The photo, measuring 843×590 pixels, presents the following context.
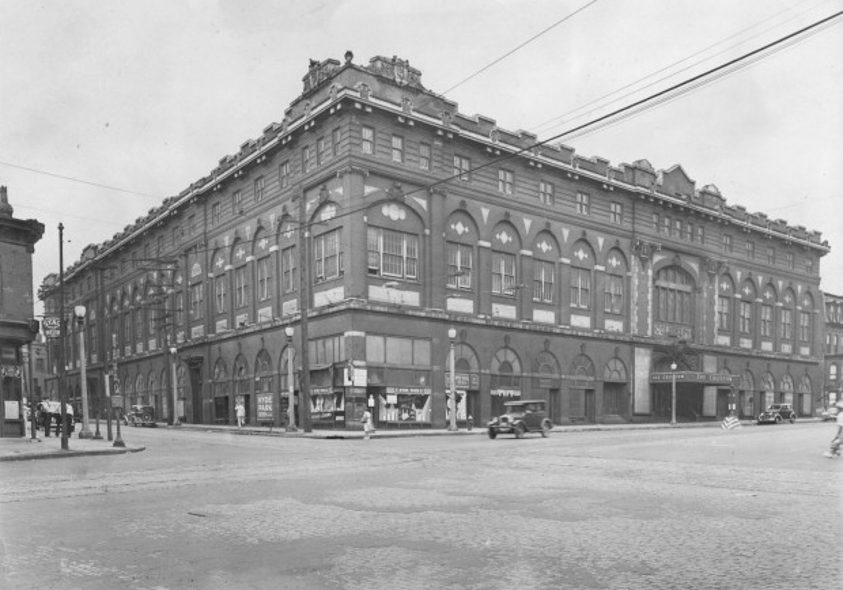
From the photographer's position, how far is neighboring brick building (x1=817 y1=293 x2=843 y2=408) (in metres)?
96.8

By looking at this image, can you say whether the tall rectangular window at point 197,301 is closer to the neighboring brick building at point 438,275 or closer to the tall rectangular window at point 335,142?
the neighboring brick building at point 438,275

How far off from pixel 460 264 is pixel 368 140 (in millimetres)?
9416

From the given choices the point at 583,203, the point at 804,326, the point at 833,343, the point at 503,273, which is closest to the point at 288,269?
the point at 503,273

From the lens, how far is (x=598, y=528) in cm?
909

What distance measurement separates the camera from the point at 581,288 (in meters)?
50.9

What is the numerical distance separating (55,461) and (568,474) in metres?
14.1

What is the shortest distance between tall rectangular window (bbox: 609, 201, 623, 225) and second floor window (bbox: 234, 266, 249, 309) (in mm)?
26519

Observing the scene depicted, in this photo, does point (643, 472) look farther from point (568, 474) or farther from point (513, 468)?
point (513, 468)

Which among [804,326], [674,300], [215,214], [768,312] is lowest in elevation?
[804,326]

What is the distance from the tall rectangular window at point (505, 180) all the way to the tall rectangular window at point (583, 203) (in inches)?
265

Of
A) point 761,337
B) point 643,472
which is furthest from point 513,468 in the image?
point 761,337

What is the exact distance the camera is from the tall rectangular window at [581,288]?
5041cm

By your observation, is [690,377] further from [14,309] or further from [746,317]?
[14,309]

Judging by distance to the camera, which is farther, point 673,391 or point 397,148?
point 673,391
